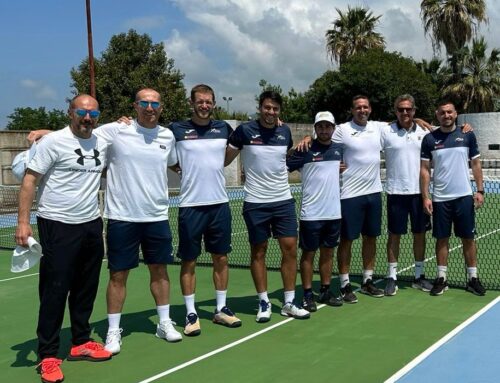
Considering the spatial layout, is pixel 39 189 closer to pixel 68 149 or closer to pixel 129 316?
pixel 68 149

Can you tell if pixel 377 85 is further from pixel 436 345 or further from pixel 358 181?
pixel 436 345

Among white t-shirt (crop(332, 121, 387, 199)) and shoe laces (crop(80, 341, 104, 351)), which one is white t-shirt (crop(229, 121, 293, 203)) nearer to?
white t-shirt (crop(332, 121, 387, 199))

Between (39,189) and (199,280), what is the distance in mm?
3730

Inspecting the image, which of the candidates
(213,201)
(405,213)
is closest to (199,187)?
(213,201)

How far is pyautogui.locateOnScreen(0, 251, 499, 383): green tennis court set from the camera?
4664mm

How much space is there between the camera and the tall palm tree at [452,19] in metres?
38.2

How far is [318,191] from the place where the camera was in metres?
6.23

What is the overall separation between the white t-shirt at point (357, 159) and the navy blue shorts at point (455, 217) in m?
0.85

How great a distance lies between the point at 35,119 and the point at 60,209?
5452cm

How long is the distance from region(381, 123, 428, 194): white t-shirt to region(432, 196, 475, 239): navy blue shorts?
342 mm

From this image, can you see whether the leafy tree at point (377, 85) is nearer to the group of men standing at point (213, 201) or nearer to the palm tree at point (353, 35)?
the palm tree at point (353, 35)

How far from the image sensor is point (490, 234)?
456 inches

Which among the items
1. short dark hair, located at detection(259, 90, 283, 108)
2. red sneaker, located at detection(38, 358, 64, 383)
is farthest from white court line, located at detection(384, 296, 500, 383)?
short dark hair, located at detection(259, 90, 283, 108)

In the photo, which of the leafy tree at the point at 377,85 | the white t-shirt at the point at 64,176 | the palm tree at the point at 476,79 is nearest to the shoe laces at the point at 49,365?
the white t-shirt at the point at 64,176
